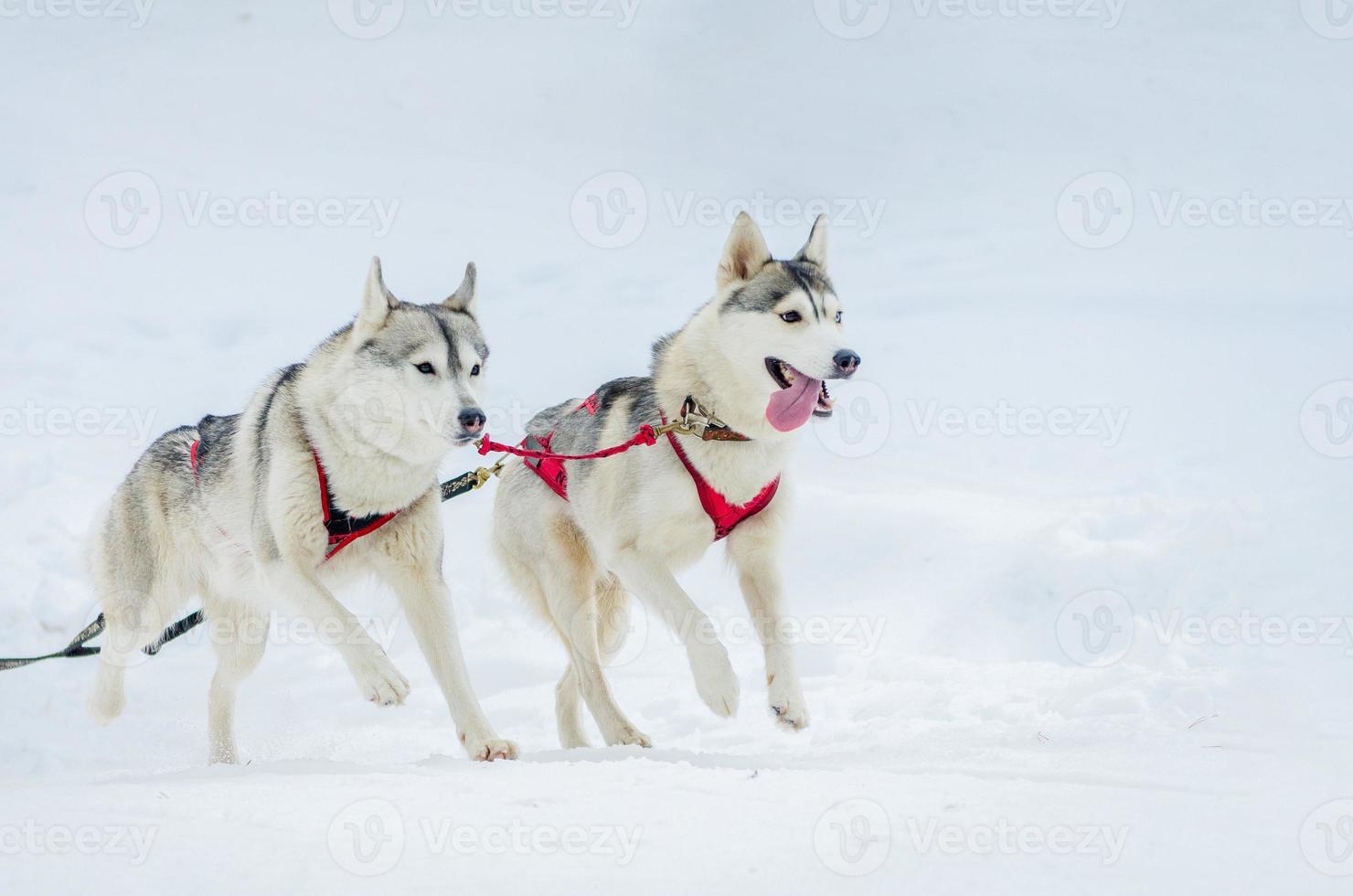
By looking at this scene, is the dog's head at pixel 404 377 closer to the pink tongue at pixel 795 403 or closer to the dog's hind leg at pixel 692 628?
the dog's hind leg at pixel 692 628

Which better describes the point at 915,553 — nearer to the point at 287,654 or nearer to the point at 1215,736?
the point at 1215,736

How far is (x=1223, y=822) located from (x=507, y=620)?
16.6ft

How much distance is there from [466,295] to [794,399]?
1465 mm

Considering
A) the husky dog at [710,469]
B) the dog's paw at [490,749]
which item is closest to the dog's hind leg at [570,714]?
the husky dog at [710,469]

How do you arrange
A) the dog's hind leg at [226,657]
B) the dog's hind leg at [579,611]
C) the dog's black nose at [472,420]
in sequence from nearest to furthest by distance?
the dog's black nose at [472,420]
the dog's hind leg at [579,611]
the dog's hind leg at [226,657]

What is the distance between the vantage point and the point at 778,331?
402cm

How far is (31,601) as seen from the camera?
6.61 metres

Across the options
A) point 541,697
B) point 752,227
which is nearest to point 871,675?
point 541,697

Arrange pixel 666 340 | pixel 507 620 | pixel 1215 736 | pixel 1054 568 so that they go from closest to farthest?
pixel 1215 736
pixel 666 340
pixel 1054 568
pixel 507 620

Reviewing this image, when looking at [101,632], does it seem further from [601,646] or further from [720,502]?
[720,502]

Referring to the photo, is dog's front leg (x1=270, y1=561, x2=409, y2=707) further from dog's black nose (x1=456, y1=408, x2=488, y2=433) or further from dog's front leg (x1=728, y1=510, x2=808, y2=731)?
dog's front leg (x1=728, y1=510, x2=808, y2=731)

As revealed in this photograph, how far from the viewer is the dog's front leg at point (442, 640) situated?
3.74 m

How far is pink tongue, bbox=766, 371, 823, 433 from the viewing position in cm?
396

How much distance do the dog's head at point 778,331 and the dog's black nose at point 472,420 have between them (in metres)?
0.98
